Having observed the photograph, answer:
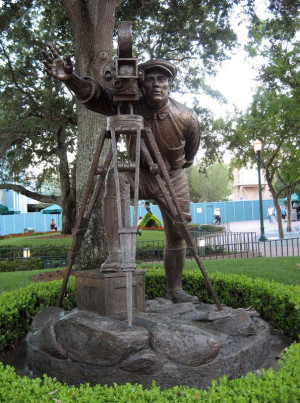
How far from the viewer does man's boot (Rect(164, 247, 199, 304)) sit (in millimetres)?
4418

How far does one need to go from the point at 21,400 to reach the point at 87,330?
816mm

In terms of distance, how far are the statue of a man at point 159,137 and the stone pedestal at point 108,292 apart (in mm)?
143

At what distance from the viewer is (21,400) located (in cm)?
236

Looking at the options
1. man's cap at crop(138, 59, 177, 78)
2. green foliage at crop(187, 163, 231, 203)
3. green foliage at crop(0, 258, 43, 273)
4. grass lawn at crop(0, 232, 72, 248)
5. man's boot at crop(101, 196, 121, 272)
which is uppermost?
green foliage at crop(187, 163, 231, 203)

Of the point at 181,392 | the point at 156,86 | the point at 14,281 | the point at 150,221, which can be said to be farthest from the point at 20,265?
the point at 150,221

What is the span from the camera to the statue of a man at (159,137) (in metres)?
3.72

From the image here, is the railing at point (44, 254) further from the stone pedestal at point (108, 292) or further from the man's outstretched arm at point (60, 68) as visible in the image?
the man's outstretched arm at point (60, 68)

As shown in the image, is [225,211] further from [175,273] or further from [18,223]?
[175,273]

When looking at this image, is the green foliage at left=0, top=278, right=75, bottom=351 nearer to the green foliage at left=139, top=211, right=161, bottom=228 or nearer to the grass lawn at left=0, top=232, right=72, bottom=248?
the grass lawn at left=0, top=232, right=72, bottom=248

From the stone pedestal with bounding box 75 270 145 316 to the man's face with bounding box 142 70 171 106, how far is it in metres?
1.75

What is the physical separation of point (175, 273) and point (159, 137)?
5.26 ft

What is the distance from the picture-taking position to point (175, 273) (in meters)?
4.50

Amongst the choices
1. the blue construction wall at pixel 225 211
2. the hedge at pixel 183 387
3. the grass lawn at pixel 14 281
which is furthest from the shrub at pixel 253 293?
the blue construction wall at pixel 225 211

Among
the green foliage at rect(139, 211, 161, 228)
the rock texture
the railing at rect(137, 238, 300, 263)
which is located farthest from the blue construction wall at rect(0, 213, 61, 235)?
the rock texture
